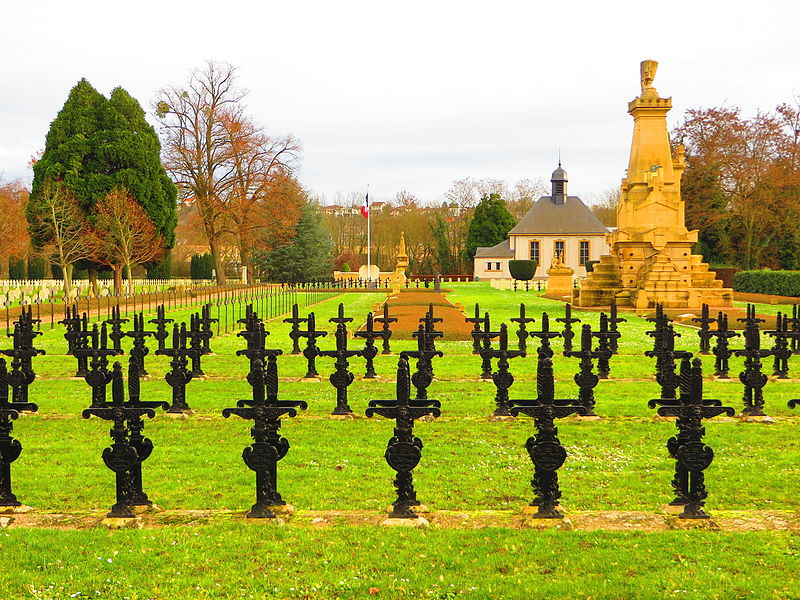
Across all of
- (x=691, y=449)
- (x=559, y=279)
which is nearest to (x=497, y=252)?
(x=559, y=279)

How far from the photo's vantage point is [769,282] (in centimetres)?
3703

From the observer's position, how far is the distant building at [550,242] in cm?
6950

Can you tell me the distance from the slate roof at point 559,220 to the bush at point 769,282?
95.1 ft

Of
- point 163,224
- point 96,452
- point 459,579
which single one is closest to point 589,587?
point 459,579

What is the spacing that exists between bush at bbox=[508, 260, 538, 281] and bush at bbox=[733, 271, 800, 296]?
2386cm

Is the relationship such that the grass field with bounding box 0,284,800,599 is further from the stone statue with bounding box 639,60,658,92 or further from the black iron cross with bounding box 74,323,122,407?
the stone statue with bounding box 639,60,658,92

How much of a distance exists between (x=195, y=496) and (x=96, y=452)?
6.99 feet

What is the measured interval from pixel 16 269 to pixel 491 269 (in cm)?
4144

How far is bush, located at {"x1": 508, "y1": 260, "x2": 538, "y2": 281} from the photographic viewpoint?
63812 mm

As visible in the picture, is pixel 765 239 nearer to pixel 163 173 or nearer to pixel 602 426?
pixel 163 173

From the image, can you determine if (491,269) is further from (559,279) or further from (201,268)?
(559,279)

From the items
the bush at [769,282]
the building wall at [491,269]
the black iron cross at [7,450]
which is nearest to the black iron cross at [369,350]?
the black iron cross at [7,450]

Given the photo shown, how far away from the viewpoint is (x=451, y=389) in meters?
11.3

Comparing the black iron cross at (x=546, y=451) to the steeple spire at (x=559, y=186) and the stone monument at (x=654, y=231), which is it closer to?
the stone monument at (x=654, y=231)
